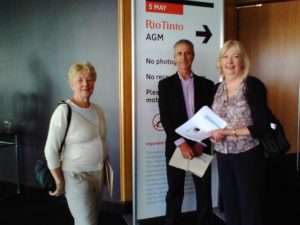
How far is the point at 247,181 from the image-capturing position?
1.81 metres

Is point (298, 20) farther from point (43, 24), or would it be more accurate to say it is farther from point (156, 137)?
point (43, 24)

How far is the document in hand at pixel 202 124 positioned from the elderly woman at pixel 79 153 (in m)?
0.65

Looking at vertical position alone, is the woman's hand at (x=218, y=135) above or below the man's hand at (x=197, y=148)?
above

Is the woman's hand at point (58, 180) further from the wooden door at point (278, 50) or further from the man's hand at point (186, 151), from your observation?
the wooden door at point (278, 50)

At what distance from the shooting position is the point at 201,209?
2.50 m

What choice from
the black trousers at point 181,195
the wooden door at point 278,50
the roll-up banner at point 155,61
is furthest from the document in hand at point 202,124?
the wooden door at point 278,50

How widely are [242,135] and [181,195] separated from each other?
0.99 meters

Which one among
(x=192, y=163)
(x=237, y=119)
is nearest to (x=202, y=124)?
(x=237, y=119)

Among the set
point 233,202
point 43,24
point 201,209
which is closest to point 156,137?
point 201,209

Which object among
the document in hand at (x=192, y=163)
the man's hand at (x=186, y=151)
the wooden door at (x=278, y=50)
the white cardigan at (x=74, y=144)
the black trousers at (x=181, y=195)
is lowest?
the black trousers at (x=181, y=195)

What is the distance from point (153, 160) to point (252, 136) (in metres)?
1.15

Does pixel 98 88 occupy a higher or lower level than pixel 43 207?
higher

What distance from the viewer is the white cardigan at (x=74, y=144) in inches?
66.2

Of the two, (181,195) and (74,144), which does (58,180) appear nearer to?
(74,144)
